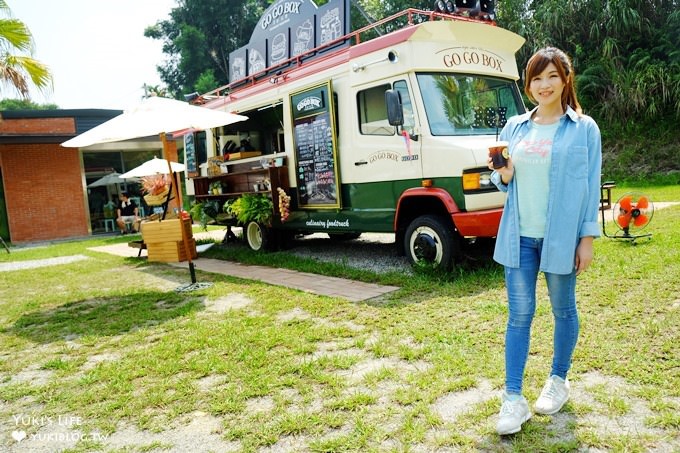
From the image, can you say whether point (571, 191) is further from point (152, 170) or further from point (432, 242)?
point (152, 170)

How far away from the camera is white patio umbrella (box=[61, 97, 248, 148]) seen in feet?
20.3

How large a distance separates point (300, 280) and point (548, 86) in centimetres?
462

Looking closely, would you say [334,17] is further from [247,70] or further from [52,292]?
[52,292]

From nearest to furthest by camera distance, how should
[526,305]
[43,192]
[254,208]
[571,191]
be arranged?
[571,191] → [526,305] → [254,208] → [43,192]

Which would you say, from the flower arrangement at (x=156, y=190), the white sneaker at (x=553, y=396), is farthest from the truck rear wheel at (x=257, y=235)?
the white sneaker at (x=553, y=396)

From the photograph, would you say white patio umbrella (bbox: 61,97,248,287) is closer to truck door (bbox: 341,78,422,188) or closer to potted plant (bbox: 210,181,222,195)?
truck door (bbox: 341,78,422,188)

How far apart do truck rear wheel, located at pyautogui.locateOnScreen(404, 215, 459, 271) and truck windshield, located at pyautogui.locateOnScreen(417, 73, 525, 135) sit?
3.51ft

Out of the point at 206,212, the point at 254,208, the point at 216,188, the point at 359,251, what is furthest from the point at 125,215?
the point at 359,251

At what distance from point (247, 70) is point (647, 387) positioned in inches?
397

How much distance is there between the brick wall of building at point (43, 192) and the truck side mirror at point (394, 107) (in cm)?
1580

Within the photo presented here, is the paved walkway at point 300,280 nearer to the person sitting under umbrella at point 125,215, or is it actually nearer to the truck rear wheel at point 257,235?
the truck rear wheel at point 257,235

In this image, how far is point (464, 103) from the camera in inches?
253

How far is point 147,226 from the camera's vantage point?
918 centimetres

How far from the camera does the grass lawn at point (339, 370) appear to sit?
2.73 m
